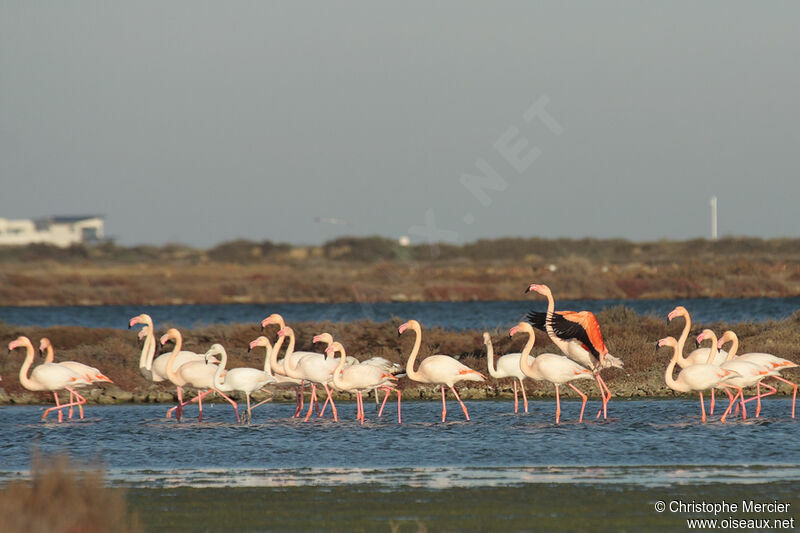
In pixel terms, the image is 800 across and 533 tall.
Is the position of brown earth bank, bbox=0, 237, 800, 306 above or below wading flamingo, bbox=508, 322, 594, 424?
above

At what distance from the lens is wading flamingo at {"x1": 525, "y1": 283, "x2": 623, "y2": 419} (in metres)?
17.6

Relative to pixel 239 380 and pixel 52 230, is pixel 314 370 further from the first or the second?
pixel 52 230

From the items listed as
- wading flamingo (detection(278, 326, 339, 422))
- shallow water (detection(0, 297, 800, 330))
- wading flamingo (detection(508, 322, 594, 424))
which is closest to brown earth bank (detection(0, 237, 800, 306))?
shallow water (detection(0, 297, 800, 330))

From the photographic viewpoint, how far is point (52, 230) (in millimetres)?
116062

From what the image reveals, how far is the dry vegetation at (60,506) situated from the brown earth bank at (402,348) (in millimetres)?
12376

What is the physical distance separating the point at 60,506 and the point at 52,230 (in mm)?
113864

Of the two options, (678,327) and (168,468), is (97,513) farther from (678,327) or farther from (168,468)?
(678,327)

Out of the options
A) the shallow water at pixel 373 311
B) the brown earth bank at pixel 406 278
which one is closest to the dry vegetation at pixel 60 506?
the shallow water at pixel 373 311

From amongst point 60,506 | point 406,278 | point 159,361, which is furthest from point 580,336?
point 406,278

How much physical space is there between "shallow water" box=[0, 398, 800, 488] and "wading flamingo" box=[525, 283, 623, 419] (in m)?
0.78

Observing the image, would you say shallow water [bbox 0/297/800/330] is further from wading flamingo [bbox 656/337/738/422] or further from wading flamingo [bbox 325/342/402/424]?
wading flamingo [bbox 656/337/738/422]

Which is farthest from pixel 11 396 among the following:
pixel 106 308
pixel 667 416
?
pixel 106 308

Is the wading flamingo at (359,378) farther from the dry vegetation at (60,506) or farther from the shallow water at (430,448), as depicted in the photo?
the dry vegetation at (60,506)

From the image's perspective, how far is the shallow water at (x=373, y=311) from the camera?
4244 centimetres
